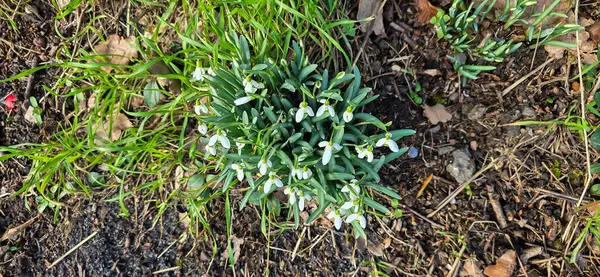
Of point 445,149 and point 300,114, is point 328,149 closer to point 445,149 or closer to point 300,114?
point 300,114

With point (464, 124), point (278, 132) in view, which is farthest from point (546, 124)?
point (278, 132)

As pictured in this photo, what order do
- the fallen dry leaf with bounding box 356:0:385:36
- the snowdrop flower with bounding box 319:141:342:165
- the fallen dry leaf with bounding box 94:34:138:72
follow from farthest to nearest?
the fallen dry leaf with bounding box 94:34:138:72, the fallen dry leaf with bounding box 356:0:385:36, the snowdrop flower with bounding box 319:141:342:165

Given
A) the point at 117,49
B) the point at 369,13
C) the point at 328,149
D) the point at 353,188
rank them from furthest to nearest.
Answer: the point at 117,49 → the point at 369,13 → the point at 353,188 → the point at 328,149

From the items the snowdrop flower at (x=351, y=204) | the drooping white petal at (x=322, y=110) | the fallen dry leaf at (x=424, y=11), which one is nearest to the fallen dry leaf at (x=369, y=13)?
the fallen dry leaf at (x=424, y=11)

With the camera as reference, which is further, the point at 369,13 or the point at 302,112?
the point at 369,13

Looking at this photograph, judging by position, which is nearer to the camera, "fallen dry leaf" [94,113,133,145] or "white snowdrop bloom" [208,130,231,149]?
"white snowdrop bloom" [208,130,231,149]

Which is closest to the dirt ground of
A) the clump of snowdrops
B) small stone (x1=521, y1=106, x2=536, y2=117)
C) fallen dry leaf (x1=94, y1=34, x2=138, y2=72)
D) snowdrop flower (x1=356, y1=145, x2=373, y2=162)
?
small stone (x1=521, y1=106, x2=536, y2=117)

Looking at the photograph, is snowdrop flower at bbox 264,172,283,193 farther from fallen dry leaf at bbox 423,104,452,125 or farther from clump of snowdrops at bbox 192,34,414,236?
fallen dry leaf at bbox 423,104,452,125

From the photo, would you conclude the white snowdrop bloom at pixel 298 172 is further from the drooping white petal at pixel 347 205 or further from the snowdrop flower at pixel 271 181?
the drooping white petal at pixel 347 205

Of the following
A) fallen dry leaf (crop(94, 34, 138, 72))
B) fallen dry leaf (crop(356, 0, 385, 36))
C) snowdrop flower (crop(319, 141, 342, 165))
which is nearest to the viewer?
snowdrop flower (crop(319, 141, 342, 165))

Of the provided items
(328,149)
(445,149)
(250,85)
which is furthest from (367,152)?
(445,149)
